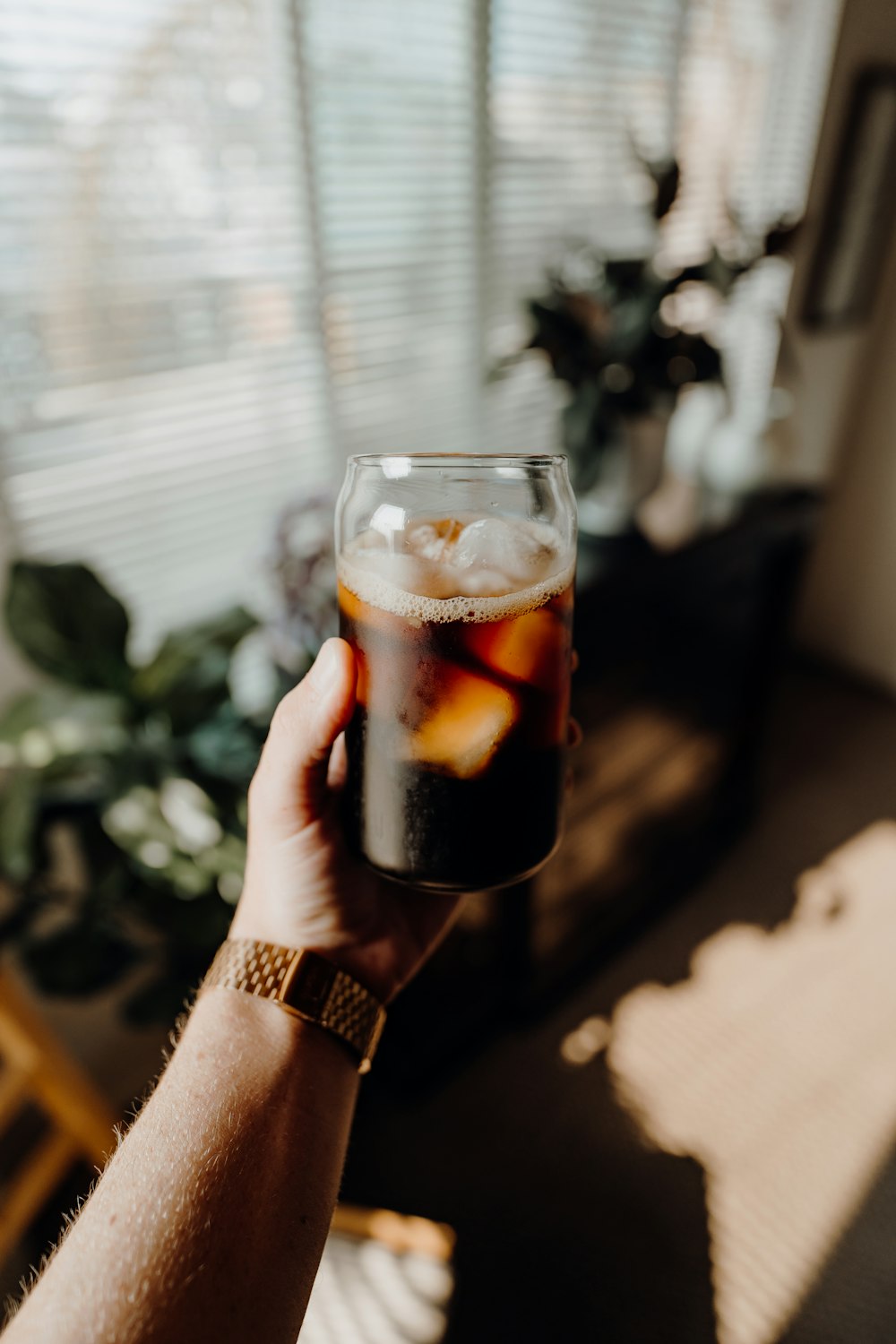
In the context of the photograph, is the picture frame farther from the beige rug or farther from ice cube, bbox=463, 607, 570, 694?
ice cube, bbox=463, 607, 570, 694

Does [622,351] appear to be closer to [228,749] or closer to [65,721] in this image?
[228,749]

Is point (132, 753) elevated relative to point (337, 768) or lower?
lower

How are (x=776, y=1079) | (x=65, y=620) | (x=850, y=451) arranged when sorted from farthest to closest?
(x=850, y=451) → (x=776, y=1079) → (x=65, y=620)

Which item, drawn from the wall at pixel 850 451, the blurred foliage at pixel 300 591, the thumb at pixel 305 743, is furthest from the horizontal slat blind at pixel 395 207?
the wall at pixel 850 451

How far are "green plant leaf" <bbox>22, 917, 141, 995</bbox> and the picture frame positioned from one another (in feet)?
9.22

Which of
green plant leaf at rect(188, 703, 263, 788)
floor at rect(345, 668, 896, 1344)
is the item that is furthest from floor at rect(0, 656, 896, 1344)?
green plant leaf at rect(188, 703, 263, 788)

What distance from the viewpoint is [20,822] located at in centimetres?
107

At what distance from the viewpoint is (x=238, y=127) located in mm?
1322

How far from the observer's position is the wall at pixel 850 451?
2545 millimetres

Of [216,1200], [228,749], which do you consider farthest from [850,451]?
[216,1200]

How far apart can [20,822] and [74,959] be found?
1.16 ft

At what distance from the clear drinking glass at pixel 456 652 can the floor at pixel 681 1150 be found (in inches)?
35.8

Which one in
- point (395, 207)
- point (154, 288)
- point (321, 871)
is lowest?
point (321, 871)

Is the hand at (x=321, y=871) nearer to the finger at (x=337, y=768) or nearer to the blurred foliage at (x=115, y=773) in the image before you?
the finger at (x=337, y=768)
